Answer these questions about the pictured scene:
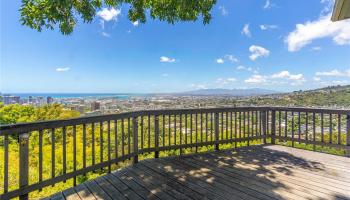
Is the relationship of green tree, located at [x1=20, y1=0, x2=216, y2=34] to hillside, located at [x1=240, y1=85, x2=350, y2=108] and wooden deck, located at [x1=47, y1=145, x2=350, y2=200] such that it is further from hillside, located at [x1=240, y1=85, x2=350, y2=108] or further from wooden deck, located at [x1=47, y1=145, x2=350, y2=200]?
hillside, located at [x1=240, y1=85, x2=350, y2=108]

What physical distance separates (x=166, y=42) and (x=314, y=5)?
47.1 feet

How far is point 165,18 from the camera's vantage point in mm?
4992

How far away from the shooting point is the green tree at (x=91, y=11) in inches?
146

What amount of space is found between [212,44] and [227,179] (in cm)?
1879

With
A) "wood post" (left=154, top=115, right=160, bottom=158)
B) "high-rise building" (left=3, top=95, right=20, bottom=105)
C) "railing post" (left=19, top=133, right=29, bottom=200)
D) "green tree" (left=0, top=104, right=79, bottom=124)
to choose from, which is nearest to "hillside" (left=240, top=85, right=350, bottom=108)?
"wood post" (left=154, top=115, right=160, bottom=158)

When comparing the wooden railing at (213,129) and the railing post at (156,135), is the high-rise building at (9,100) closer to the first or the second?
the wooden railing at (213,129)

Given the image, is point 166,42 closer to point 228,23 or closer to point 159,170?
point 228,23

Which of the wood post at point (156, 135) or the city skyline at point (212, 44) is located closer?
the wood post at point (156, 135)

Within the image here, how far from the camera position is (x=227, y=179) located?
310 cm

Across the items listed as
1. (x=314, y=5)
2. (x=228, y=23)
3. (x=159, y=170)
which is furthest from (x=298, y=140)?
(x=228, y=23)

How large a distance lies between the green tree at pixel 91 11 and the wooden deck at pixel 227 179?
309cm

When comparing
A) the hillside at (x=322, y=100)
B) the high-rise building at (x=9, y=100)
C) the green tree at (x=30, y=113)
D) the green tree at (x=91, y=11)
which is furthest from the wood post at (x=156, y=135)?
the high-rise building at (x=9, y=100)

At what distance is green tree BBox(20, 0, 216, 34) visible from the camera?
3718mm

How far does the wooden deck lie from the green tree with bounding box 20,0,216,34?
121 inches
